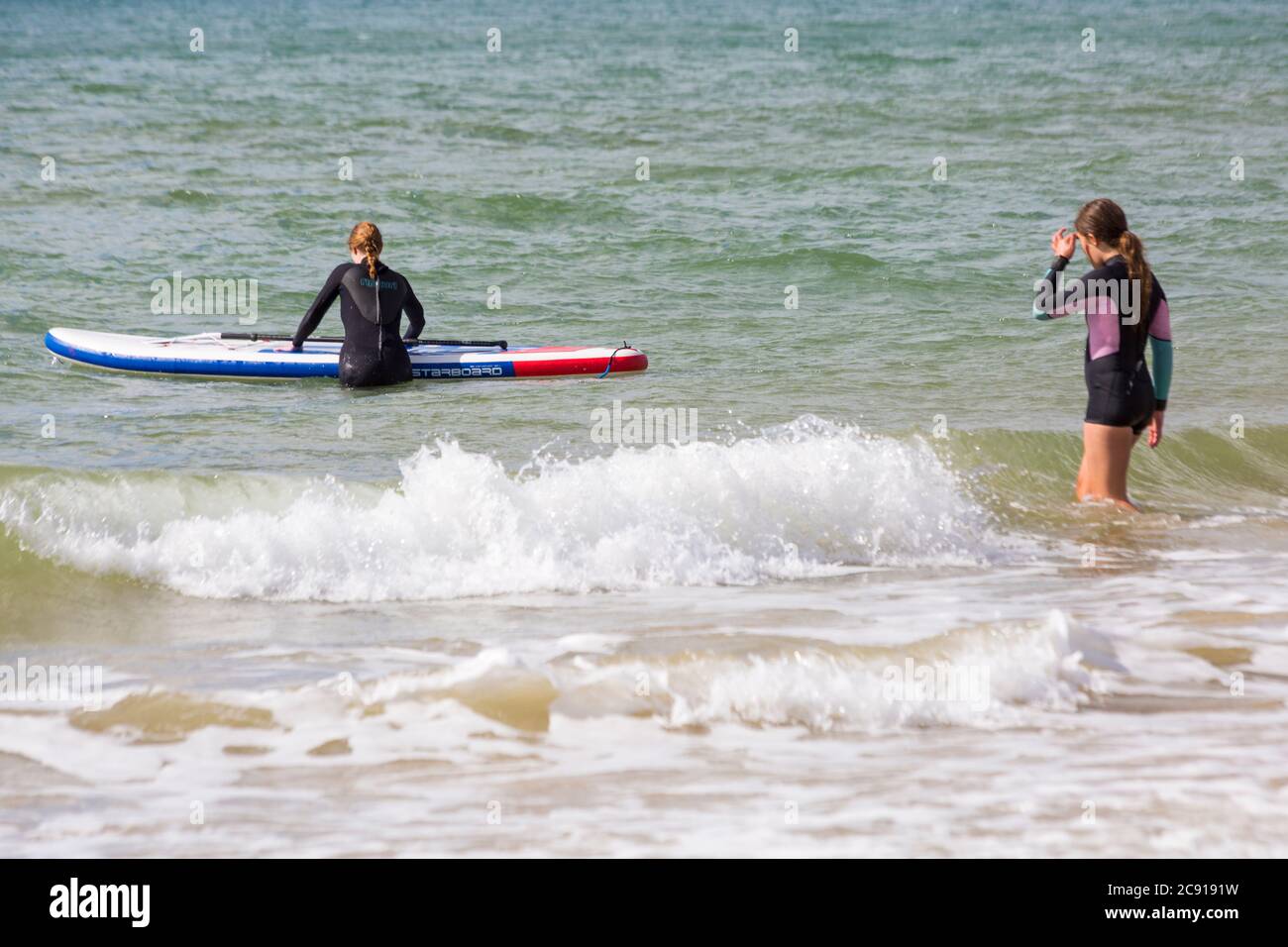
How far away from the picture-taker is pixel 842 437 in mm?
7855

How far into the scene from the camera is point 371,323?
413 inches

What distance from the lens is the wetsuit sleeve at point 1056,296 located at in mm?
6379

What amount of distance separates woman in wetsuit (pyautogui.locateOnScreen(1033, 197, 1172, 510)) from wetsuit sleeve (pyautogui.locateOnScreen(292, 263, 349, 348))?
5471 mm

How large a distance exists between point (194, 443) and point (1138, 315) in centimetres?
549

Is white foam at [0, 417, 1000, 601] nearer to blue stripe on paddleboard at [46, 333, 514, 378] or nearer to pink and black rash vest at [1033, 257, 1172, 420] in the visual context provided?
pink and black rash vest at [1033, 257, 1172, 420]

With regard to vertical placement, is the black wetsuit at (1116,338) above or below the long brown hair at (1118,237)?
below

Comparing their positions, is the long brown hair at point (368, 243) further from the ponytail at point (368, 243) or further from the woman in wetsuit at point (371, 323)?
the woman in wetsuit at point (371, 323)

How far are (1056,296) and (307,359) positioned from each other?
6136mm

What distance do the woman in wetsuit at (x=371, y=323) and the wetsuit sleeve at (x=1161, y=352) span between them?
5563 millimetres

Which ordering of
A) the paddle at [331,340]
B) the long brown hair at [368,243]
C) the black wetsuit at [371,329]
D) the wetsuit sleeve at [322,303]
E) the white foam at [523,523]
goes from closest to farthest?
the white foam at [523,523], the long brown hair at [368,243], the wetsuit sleeve at [322,303], the black wetsuit at [371,329], the paddle at [331,340]

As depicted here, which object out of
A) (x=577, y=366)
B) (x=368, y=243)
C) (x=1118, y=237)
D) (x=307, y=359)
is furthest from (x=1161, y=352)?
(x=307, y=359)

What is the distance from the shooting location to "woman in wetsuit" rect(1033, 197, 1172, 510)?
6266 mm

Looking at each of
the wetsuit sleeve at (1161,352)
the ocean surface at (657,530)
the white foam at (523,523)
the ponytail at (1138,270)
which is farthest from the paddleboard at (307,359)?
the ponytail at (1138,270)
